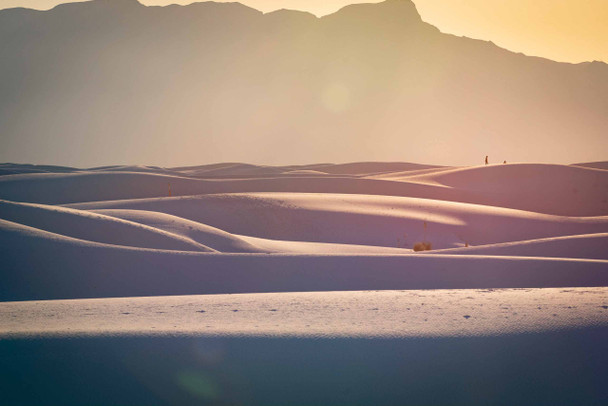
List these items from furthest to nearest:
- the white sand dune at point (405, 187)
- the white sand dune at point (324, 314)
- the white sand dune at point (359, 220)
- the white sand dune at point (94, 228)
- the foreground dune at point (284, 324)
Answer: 1. the white sand dune at point (405, 187)
2. the white sand dune at point (359, 220)
3. the white sand dune at point (94, 228)
4. the white sand dune at point (324, 314)
5. the foreground dune at point (284, 324)

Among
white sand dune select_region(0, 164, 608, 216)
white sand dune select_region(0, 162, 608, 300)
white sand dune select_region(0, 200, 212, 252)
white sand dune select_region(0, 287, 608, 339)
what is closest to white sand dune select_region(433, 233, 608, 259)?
white sand dune select_region(0, 162, 608, 300)

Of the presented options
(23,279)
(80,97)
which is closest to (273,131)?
(80,97)

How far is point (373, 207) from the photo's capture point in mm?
21422

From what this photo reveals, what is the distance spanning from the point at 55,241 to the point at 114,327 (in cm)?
529

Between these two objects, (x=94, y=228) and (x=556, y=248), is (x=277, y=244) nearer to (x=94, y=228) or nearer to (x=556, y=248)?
(x=94, y=228)

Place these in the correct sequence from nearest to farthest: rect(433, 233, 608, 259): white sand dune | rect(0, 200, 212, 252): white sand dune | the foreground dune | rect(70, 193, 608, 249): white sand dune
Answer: the foreground dune < rect(0, 200, 212, 252): white sand dune < rect(433, 233, 608, 259): white sand dune < rect(70, 193, 608, 249): white sand dune

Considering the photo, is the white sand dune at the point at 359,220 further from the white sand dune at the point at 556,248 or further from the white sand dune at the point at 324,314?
the white sand dune at the point at 324,314

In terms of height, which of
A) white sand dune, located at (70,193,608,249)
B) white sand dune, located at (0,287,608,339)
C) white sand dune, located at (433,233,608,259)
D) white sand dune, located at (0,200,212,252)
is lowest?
white sand dune, located at (70,193,608,249)

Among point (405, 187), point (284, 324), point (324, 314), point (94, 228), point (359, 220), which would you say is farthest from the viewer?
point (405, 187)

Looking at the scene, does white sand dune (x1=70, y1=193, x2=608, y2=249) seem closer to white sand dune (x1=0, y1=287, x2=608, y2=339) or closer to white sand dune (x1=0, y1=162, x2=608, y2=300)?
white sand dune (x1=0, y1=162, x2=608, y2=300)

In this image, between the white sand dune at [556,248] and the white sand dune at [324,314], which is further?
the white sand dune at [556,248]

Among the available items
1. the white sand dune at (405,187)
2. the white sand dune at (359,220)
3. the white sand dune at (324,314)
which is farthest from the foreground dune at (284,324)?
the white sand dune at (405,187)

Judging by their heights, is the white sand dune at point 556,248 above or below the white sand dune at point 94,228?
below

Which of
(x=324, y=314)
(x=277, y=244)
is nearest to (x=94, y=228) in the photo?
(x=277, y=244)
